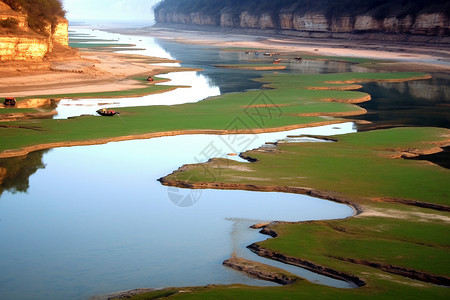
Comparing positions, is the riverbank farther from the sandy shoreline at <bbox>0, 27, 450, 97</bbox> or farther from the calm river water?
the calm river water

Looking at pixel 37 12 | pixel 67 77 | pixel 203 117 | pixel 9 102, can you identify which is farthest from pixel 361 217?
pixel 37 12

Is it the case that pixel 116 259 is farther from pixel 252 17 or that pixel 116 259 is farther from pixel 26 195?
pixel 252 17

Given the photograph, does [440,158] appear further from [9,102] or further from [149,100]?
[9,102]

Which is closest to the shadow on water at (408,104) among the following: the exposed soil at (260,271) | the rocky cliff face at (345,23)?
the exposed soil at (260,271)

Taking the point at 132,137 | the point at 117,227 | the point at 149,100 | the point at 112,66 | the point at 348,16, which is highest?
the point at 348,16

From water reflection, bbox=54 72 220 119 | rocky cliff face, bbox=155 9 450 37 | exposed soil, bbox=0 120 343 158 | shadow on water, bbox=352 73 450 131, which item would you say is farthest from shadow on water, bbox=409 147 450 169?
rocky cliff face, bbox=155 9 450 37

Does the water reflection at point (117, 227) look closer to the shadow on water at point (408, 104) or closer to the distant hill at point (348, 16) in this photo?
the shadow on water at point (408, 104)

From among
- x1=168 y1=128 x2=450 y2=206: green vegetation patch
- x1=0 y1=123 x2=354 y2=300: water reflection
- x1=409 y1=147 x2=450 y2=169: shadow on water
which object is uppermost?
x1=168 y1=128 x2=450 y2=206: green vegetation patch
